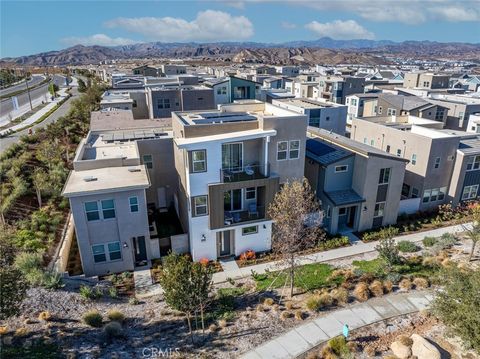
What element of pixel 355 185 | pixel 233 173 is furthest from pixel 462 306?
pixel 355 185

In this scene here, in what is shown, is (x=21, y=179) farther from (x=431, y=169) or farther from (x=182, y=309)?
(x=431, y=169)

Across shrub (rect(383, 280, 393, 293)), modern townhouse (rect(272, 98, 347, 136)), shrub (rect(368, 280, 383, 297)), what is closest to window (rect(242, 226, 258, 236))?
shrub (rect(368, 280, 383, 297))

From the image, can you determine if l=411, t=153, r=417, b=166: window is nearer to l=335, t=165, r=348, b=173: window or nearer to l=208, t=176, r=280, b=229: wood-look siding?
l=335, t=165, r=348, b=173: window

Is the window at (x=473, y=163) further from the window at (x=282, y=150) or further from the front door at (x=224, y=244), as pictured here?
the front door at (x=224, y=244)

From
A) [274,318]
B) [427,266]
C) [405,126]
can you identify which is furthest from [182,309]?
[405,126]

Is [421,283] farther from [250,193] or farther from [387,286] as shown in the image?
[250,193]

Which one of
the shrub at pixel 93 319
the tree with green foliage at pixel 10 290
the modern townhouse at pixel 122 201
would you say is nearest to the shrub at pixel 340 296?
the modern townhouse at pixel 122 201
